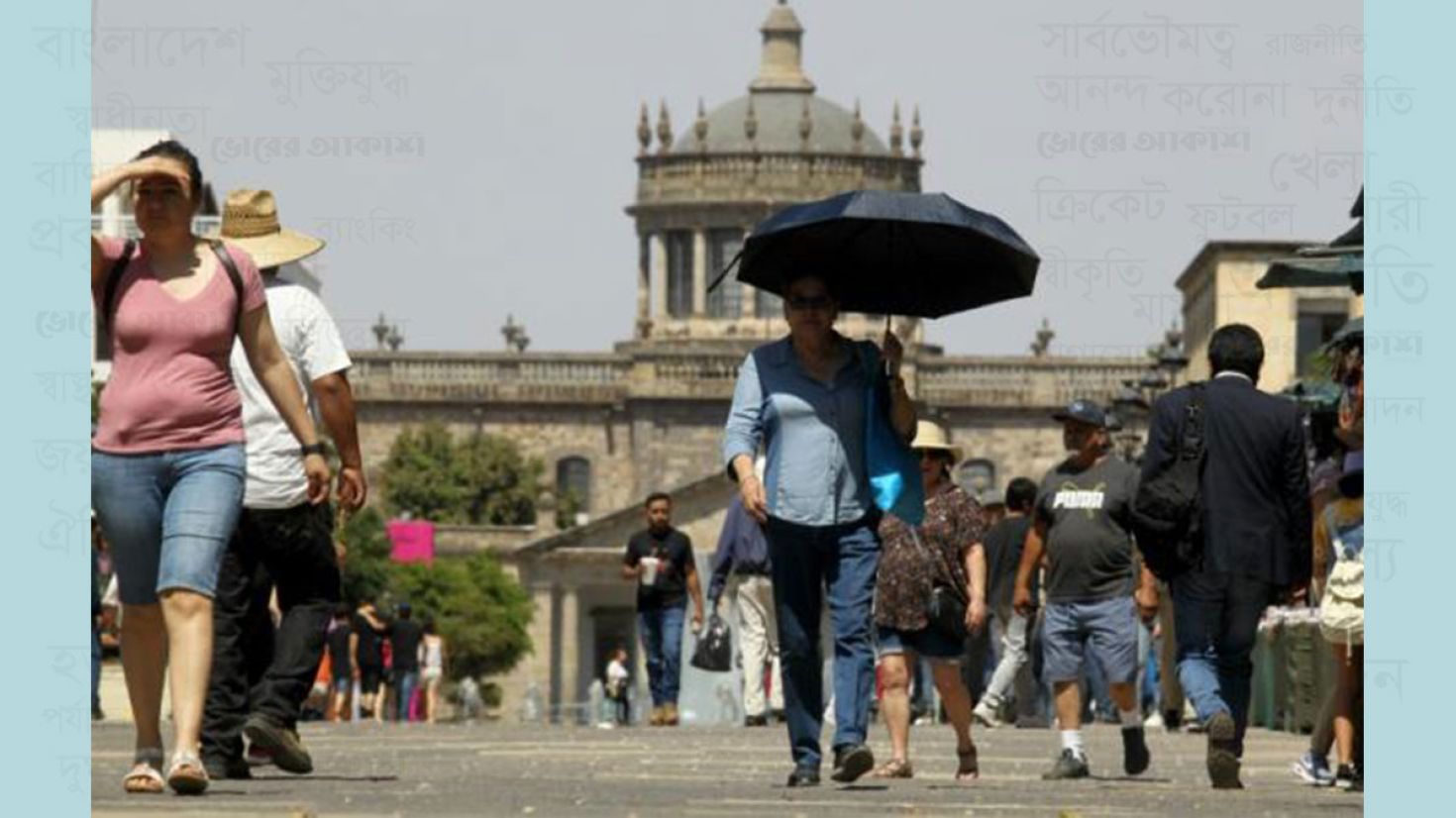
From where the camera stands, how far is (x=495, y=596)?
123562 millimetres

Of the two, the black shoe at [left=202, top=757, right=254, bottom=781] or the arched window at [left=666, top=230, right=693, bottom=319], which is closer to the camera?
the black shoe at [left=202, top=757, right=254, bottom=781]

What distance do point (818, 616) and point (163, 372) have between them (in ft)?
10.0

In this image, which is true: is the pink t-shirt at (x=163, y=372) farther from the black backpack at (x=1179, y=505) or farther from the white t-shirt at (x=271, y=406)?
the black backpack at (x=1179, y=505)

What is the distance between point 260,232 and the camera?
16.5 m

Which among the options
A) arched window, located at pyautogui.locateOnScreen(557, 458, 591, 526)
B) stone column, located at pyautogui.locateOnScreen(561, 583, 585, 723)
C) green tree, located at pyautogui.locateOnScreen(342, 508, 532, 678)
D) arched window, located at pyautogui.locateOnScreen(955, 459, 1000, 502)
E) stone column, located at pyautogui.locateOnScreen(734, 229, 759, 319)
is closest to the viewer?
green tree, located at pyautogui.locateOnScreen(342, 508, 532, 678)

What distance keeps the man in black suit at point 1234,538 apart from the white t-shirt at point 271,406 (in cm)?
288

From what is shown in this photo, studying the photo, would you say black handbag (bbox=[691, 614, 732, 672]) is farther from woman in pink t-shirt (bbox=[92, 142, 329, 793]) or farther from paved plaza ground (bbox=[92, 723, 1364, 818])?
woman in pink t-shirt (bbox=[92, 142, 329, 793])

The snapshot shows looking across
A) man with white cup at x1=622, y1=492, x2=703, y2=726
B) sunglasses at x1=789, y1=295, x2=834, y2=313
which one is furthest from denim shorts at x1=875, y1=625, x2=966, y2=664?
man with white cup at x1=622, y1=492, x2=703, y2=726

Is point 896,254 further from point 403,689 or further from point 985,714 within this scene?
point 403,689

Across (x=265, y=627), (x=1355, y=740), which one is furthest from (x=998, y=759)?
(x=265, y=627)

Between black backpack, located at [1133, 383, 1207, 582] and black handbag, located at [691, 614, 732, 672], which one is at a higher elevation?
black backpack, located at [1133, 383, 1207, 582]

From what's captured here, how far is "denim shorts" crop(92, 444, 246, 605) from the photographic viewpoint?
13.8m

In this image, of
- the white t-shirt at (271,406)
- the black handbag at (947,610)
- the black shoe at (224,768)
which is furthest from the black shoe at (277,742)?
the black handbag at (947,610)

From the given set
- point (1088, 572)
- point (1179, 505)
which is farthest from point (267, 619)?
point (1088, 572)
